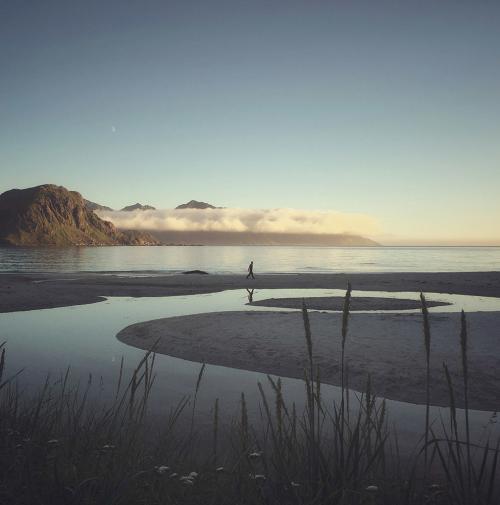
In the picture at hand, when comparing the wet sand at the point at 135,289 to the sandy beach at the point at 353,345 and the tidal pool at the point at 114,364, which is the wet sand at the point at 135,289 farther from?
the tidal pool at the point at 114,364

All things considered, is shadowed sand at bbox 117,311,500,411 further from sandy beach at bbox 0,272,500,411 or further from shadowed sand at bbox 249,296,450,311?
shadowed sand at bbox 249,296,450,311

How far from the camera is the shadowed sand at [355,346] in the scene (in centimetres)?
1081

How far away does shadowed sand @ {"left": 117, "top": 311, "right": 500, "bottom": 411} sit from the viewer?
10812 millimetres

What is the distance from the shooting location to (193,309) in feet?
83.3

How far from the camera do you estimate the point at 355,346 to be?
14.3 metres

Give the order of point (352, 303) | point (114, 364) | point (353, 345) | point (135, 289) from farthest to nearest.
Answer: point (135, 289) < point (352, 303) < point (353, 345) < point (114, 364)

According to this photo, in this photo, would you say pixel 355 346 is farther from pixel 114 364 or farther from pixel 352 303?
pixel 352 303

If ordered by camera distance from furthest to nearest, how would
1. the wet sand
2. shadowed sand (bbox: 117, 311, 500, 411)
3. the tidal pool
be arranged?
the wet sand
shadowed sand (bbox: 117, 311, 500, 411)
the tidal pool

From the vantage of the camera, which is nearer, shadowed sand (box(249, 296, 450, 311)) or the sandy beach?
the sandy beach

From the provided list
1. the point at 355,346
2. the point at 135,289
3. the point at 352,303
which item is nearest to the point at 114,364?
the point at 355,346

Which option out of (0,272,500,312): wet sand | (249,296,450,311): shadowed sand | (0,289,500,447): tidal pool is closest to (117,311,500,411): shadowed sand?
(0,289,500,447): tidal pool

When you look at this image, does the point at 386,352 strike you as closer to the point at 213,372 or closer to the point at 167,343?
the point at 213,372

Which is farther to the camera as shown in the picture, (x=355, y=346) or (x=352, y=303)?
(x=352, y=303)

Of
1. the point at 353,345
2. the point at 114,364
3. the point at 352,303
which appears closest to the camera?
the point at 114,364
